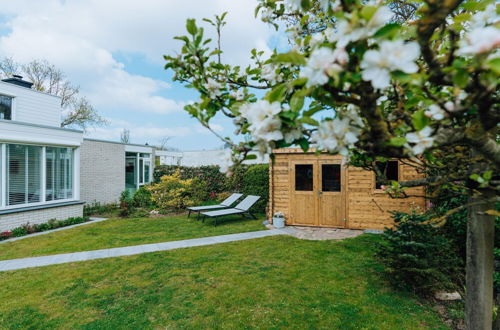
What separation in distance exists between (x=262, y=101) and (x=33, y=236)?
9.44 meters

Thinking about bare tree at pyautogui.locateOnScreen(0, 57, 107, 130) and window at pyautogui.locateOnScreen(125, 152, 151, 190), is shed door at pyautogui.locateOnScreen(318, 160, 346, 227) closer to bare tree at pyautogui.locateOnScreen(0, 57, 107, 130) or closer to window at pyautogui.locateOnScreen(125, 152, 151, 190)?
window at pyautogui.locateOnScreen(125, 152, 151, 190)

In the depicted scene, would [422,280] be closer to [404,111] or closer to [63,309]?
[404,111]

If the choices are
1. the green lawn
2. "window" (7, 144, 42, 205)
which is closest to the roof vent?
"window" (7, 144, 42, 205)

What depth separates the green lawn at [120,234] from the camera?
6398 millimetres

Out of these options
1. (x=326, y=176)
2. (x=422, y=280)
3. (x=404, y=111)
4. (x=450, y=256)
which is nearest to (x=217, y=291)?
(x=422, y=280)

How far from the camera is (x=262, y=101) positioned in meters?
0.97

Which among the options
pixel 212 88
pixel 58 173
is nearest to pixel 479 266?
pixel 212 88

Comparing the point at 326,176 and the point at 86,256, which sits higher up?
the point at 326,176

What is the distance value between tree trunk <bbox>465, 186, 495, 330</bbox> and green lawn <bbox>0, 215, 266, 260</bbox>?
6.46m

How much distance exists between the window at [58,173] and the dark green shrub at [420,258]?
1069 cm

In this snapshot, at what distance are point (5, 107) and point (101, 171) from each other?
4495mm

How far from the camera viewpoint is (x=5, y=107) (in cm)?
1098

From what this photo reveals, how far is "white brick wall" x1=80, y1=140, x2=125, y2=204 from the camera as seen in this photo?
12.3m

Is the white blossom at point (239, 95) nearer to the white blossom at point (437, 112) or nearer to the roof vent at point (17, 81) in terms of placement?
the white blossom at point (437, 112)
